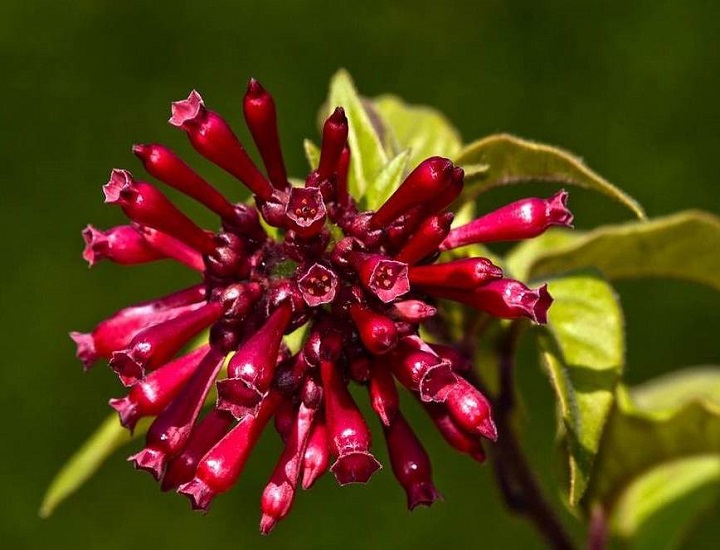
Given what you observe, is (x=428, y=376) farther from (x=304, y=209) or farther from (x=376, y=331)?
(x=304, y=209)

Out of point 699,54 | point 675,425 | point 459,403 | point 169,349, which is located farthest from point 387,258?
point 699,54

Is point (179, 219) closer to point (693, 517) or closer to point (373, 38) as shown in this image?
point (693, 517)

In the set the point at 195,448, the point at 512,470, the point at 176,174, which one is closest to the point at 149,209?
the point at 176,174

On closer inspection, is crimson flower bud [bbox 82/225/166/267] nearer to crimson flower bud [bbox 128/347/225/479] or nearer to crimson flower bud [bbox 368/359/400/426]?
crimson flower bud [bbox 128/347/225/479]

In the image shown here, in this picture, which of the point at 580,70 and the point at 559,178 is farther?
the point at 580,70

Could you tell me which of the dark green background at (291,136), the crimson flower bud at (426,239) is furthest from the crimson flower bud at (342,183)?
the dark green background at (291,136)

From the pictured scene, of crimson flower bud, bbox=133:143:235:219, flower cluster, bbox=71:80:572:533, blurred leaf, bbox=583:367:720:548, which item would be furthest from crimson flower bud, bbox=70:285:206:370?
blurred leaf, bbox=583:367:720:548
